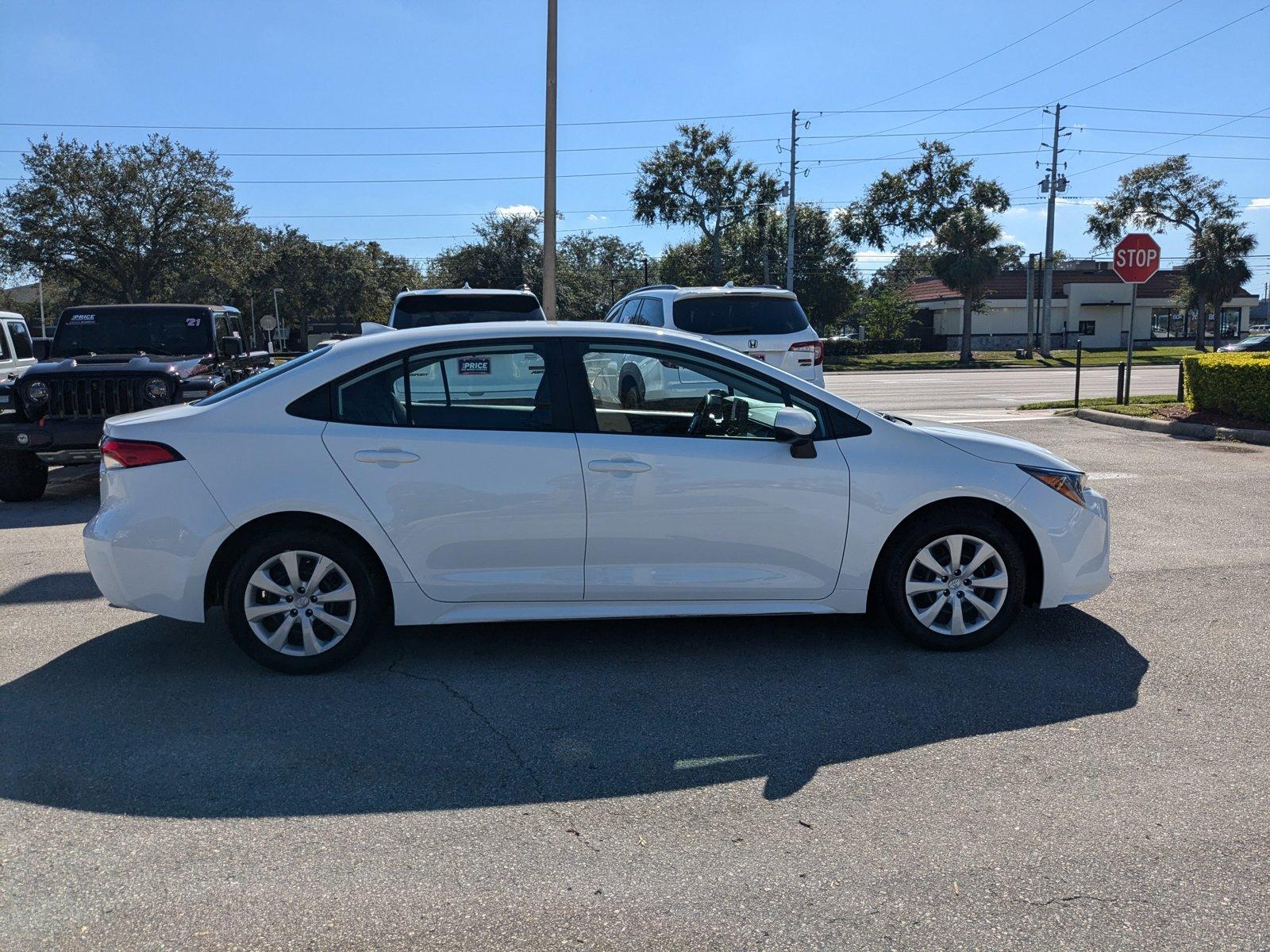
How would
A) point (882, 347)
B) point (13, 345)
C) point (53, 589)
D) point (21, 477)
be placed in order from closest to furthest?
1. point (53, 589)
2. point (21, 477)
3. point (13, 345)
4. point (882, 347)

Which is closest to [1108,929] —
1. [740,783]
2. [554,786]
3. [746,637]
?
[740,783]

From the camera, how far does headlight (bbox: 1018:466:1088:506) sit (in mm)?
5250

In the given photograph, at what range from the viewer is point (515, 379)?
512cm

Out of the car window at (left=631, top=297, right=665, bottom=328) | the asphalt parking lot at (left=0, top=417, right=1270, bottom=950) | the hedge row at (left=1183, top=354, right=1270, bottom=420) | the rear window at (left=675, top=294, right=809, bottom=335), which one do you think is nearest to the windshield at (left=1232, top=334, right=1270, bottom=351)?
the hedge row at (left=1183, top=354, right=1270, bottom=420)

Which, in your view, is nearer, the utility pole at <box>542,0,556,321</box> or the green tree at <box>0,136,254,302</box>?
the utility pole at <box>542,0,556,321</box>

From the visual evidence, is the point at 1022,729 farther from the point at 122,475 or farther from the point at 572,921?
the point at 122,475

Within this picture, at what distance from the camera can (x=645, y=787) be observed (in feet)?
12.6

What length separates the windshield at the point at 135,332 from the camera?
11.2 metres

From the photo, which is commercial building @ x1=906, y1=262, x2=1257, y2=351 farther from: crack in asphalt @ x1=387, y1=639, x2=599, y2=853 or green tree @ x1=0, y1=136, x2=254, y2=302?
crack in asphalt @ x1=387, y1=639, x2=599, y2=853

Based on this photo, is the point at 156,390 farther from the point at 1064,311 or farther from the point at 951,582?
the point at 1064,311

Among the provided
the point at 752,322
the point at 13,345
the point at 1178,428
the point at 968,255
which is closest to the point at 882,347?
the point at 968,255

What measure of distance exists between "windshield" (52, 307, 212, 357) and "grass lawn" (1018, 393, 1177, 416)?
13.0m

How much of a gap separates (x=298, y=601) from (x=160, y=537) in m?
0.68

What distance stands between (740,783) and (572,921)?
3.36ft
